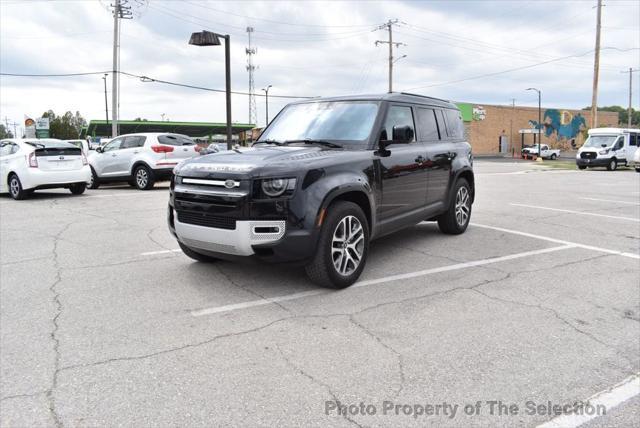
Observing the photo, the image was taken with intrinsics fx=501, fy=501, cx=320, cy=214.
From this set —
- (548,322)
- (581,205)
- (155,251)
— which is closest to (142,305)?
(155,251)

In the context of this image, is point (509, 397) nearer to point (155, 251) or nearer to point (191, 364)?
point (191, 364)

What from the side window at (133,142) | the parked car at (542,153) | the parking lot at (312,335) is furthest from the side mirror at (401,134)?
the parked car at (542,153)

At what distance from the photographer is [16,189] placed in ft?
40.8

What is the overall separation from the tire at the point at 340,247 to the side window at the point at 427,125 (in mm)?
1997

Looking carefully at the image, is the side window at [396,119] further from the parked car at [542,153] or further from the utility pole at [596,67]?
the parked car at [542,153]

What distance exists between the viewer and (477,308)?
4.35 meters

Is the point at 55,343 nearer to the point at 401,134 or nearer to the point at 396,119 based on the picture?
the point at 401,134

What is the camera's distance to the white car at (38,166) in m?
12.1

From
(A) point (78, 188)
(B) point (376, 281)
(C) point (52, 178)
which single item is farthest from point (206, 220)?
(A) point (78, 188)

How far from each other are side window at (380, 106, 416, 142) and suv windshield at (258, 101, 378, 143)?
180mm

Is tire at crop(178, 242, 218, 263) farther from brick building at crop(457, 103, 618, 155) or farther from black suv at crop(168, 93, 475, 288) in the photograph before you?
brick building at crop(457, 103, 618, 155)

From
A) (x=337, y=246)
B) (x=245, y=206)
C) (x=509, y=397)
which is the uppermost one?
(x=245, y=206)

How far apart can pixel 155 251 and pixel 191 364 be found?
3497 millimetres

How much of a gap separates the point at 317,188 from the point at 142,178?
38.6ft
